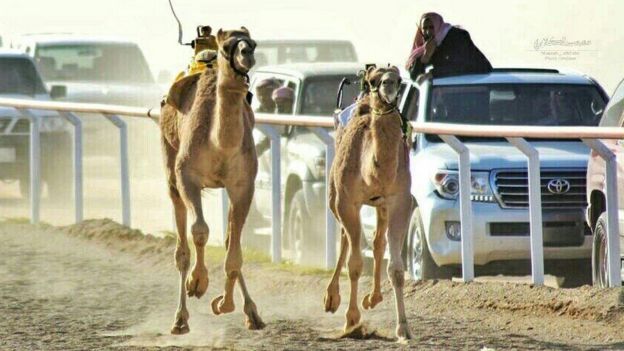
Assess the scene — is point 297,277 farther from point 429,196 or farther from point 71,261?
point 71,261

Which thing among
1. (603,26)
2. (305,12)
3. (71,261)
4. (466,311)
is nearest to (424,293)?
(466,311)

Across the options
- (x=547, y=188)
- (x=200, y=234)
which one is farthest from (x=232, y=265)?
(x=547, y=188)

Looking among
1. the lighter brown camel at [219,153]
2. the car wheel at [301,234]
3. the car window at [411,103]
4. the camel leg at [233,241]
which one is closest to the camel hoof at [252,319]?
the lighter brown camel at [219,153]

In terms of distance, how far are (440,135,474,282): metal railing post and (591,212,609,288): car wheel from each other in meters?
0.84

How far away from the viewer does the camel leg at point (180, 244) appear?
11141 millimetres

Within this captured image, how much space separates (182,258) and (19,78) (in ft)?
45.8

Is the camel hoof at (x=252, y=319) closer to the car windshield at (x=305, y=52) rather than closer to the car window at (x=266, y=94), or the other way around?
the car window at (x=266, y=94)

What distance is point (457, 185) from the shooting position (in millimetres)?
13602

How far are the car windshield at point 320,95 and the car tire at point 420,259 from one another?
10.7ft

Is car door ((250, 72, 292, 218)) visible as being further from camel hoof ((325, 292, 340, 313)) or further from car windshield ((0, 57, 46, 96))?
car windshield ((0, 57, 46, 96))

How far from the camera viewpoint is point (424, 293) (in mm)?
12891

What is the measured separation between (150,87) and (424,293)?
17.4 m

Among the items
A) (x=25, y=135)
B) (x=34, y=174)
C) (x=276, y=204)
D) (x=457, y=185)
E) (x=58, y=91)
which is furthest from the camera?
(x=58, y=91)

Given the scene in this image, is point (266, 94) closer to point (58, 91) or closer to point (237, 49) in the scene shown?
point (237, 49)
